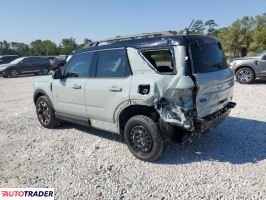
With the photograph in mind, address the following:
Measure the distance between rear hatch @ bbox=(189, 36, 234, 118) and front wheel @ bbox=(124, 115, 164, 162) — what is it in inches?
27.9

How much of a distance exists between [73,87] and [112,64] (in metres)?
1.09

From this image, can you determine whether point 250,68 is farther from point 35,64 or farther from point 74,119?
point 35,64

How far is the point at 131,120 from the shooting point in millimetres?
4516

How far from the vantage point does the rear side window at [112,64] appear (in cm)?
466

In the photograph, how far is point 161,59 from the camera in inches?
172

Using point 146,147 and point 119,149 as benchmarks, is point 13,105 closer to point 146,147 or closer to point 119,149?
point 119,149

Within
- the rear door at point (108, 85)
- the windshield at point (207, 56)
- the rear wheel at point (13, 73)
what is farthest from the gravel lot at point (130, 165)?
the rear wheel at point (13, 73)

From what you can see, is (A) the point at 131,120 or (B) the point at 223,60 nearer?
(A) the point at 131,120

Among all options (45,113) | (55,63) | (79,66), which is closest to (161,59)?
(79,66)

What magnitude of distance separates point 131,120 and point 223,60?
1946 millimetres

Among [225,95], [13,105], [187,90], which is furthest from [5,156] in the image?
[13,105]

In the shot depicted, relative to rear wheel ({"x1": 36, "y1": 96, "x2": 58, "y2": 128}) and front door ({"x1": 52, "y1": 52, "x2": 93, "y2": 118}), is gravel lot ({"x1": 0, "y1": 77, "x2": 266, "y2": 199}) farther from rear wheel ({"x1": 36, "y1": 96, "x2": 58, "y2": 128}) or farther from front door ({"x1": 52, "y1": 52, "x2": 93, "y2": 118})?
front door ({"x1": 52, "y1": 52, "x2": 93, "y2": 118})

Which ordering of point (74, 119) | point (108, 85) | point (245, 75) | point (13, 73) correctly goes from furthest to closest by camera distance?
point (13, 73)
point (245, 75)
point (74, 119)
point (108, 85)

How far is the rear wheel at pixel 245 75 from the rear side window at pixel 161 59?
870 centimetres
